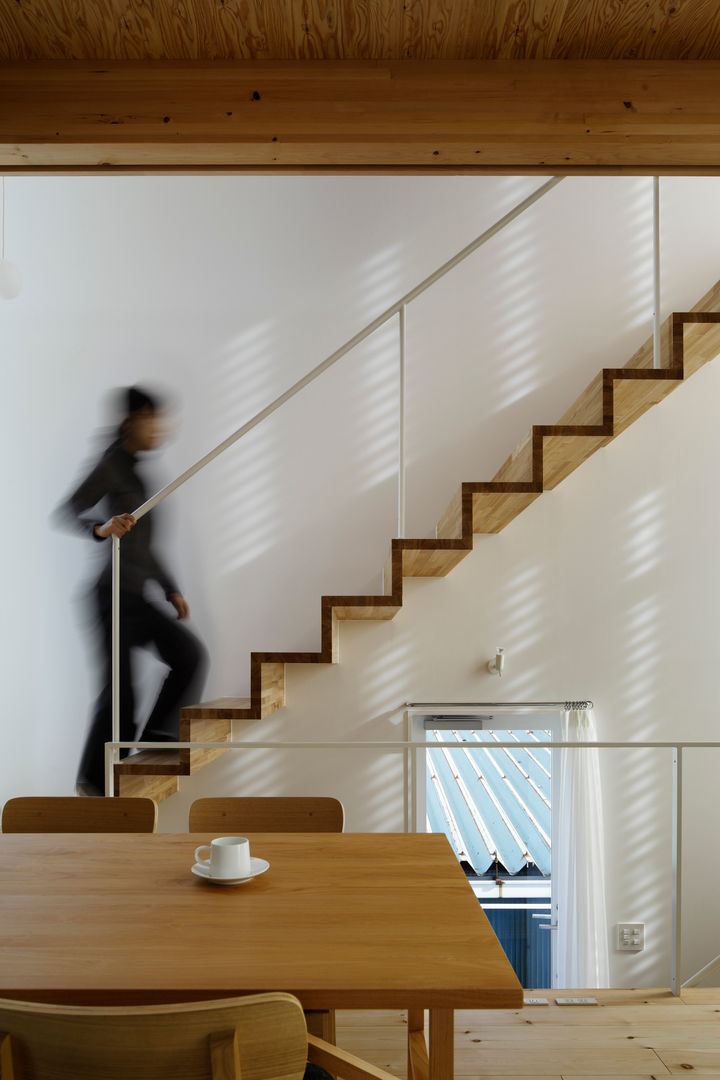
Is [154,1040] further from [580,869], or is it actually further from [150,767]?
[580,869]

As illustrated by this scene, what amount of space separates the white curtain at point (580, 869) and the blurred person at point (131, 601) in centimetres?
196

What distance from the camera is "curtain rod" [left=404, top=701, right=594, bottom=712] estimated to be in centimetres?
436

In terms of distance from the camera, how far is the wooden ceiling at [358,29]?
208 cm

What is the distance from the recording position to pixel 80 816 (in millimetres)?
2232

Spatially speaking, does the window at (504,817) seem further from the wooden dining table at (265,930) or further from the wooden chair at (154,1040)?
the wooden chair at (154,1040)

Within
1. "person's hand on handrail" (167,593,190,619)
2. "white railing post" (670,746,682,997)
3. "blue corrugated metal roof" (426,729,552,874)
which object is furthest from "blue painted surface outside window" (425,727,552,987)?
"white railing post" (670,746,682,997)

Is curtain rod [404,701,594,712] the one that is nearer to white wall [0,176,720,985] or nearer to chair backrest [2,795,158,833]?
white wall [0,176,720,985]

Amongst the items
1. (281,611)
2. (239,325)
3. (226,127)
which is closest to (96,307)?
(239,325)

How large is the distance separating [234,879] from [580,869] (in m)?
3.18

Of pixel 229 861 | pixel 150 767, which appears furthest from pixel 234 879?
pixel 150 767

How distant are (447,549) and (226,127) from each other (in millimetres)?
2135

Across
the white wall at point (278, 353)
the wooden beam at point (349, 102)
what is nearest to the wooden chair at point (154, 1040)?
the wooden beam at point (349, 102)

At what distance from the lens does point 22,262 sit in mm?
4824

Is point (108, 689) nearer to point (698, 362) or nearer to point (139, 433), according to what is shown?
point (139, 433)
